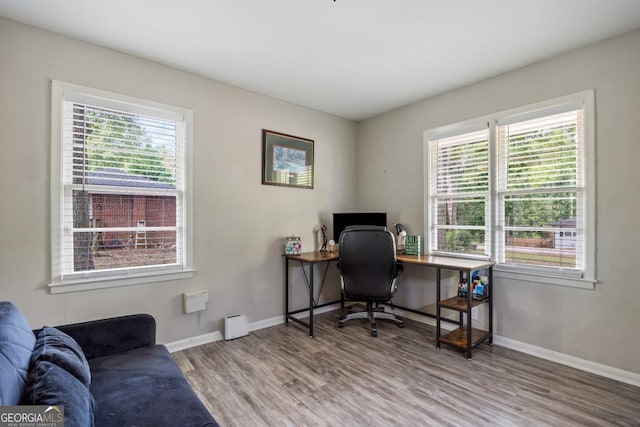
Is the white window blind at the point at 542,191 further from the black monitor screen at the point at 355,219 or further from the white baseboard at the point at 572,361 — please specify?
the black monitor screen at the point at 355,219

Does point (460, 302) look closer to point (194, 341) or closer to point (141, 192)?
point (194, 341)

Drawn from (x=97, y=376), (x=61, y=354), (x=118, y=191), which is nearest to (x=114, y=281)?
(x=118, y=191)

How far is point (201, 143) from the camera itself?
2965 mm

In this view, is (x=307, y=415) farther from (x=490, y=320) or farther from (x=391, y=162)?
(x=391, y=162)

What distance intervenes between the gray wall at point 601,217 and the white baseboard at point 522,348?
1.6 inches

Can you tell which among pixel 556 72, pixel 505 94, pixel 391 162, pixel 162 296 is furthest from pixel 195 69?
pixel 556 72

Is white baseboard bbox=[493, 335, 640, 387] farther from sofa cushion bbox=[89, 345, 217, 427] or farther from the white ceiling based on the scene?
sofa cushion bbox=[89, 345, 217, 427]

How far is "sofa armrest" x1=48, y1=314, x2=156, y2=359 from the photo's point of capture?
1.76 m

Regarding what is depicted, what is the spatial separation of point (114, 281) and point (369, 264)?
2.27 m

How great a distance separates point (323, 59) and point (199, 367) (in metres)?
2.78

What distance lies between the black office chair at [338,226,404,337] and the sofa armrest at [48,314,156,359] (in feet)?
6.17

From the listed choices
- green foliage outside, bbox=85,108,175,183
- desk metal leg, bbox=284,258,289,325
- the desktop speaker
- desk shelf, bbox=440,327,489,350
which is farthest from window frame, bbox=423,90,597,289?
green foliage outside, bbox=85,108,175,183

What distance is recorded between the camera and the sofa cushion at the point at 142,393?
1241 mm

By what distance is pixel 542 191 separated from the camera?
2.68 m
